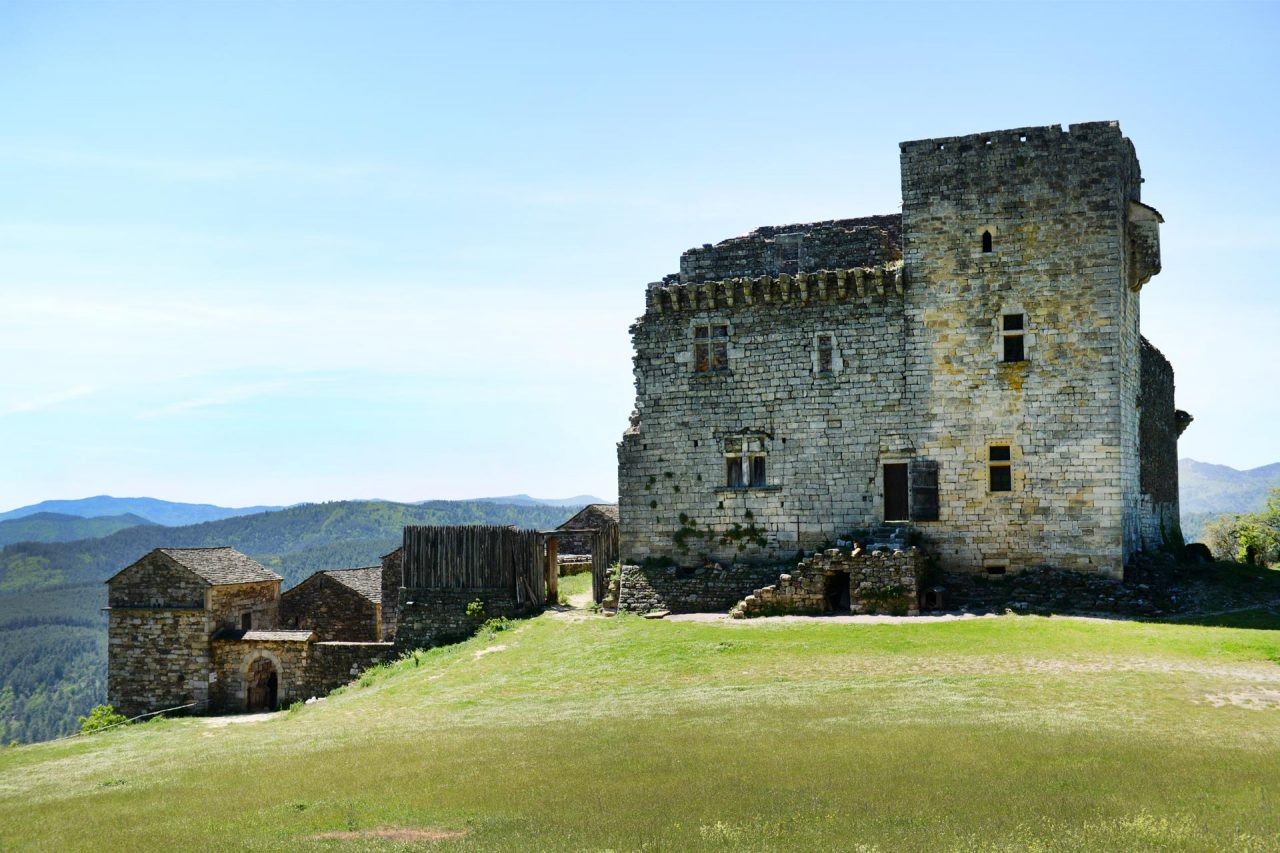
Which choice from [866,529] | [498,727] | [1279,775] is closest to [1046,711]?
[1279,775]

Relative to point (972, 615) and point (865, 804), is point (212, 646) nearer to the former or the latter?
point (972, 615)

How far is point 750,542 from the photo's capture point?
30.5 meters

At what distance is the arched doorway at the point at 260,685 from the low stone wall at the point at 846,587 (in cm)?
1791

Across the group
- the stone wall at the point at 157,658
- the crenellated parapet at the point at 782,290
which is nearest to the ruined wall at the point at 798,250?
the crenellated parapet at the point at 782,290

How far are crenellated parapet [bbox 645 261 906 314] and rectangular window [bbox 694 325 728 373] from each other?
637 mm

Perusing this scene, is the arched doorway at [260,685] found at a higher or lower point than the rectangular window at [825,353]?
lower

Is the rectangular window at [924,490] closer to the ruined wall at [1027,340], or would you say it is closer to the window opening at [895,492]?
the ruined wall at [1027,340]

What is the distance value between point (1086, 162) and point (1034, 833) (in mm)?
21697

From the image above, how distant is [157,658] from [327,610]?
6123mm

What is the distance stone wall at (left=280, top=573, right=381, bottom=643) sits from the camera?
133 feet

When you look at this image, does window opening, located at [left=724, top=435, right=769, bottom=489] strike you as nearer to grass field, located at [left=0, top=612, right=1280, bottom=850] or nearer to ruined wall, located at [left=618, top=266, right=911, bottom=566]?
ruined wall, located at [left=618, top=266, right=911, bottom=566]

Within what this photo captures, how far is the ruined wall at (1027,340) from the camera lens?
27.3m

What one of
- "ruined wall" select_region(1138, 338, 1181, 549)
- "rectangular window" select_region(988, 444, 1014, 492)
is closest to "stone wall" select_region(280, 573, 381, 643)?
"rectangular window" select_region(988, 444, 1014, 492)

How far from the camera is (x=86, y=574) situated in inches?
6772
